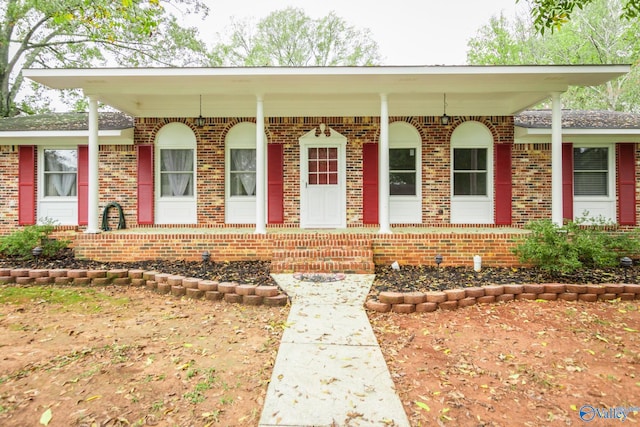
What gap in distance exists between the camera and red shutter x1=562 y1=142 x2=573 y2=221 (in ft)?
26.5

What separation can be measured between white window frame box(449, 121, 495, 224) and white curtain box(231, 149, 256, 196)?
15.2ft

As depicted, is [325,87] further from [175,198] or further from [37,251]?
[37,251]

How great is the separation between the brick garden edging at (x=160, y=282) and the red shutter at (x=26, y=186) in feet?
10.6

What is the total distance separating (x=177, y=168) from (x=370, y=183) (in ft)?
14.9

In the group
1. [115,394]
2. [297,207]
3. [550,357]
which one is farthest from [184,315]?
[297,207]

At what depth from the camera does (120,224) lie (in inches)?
306

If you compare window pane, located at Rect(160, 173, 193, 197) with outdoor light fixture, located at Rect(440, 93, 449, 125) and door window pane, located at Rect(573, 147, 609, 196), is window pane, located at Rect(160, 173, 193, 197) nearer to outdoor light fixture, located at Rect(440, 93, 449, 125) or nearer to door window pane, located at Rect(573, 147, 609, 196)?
outdoor light fixture, located at Rect(440, 93, 449, 125)

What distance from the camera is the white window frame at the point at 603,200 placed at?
26.9 ft

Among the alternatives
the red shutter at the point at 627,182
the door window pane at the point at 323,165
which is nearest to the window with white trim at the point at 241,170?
the door window pane at the point at 323,165

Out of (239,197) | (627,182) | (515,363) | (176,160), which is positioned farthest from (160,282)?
(627,182)

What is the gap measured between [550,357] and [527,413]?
1.09m

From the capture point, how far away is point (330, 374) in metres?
2.69

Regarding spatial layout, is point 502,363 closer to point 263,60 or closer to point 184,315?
point 184,315

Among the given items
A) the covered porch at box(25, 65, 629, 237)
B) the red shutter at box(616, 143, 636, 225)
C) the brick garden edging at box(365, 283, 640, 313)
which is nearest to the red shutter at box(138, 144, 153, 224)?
the covered porch at box(25, 65, 629, 237)
